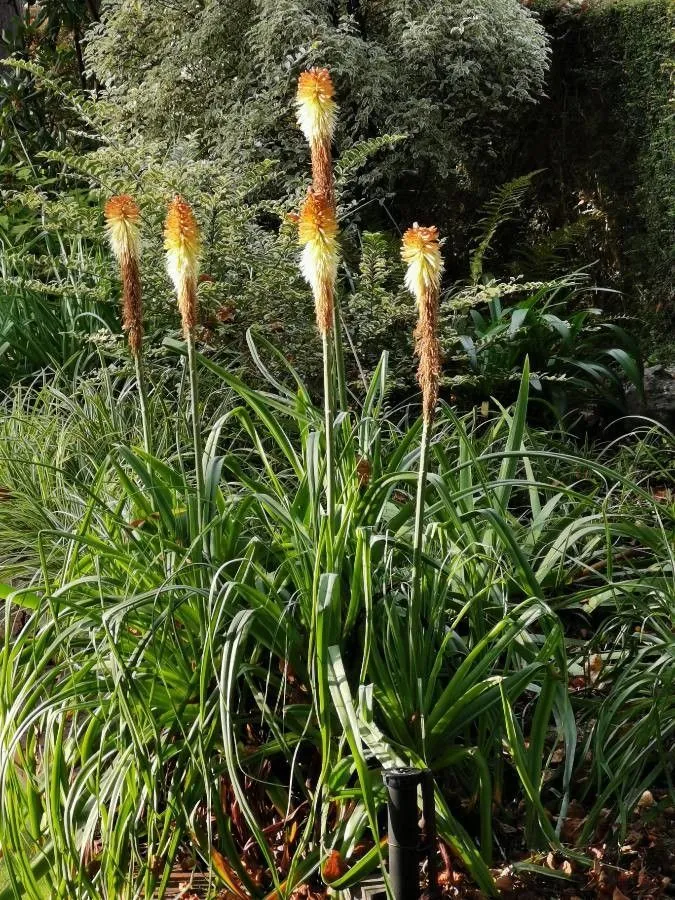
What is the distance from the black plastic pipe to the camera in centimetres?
197

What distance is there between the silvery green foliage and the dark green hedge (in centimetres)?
27

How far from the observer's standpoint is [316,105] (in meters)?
2.31

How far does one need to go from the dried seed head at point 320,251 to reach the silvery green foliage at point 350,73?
12.7ft

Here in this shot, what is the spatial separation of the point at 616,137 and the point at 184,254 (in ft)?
15.7

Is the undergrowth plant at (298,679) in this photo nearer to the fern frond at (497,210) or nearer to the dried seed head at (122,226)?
the dried seed head at (122,226)

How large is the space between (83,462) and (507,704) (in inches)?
94.9

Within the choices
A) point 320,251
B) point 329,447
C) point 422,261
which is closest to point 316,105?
point 320,251

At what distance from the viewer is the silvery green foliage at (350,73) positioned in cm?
613

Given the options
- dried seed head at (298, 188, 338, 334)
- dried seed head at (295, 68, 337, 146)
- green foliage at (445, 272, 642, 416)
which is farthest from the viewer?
green foliage at (445, 272, 642, 416)

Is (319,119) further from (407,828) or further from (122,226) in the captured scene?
(407,828)

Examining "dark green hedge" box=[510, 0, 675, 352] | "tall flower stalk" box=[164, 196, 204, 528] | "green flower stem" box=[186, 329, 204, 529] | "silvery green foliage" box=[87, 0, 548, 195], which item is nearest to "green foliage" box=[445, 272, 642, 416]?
"dark green hedge" box=[510, 0, 675, 352]

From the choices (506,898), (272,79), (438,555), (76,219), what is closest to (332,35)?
(272,79)

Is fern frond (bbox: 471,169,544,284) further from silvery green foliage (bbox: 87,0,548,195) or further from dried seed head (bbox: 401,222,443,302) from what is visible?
dried seed head (bbox: 401,222,443,302)

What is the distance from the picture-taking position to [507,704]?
214 cm
